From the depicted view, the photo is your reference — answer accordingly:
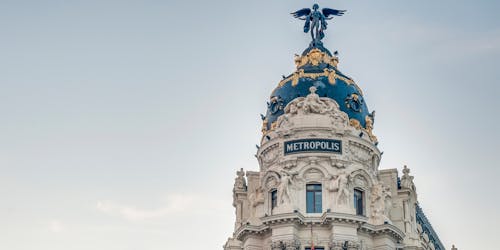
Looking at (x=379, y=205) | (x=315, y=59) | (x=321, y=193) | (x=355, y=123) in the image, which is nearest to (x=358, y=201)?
(x=379, y=205)

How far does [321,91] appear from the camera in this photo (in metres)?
61.7

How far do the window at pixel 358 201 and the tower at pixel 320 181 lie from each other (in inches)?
3.1

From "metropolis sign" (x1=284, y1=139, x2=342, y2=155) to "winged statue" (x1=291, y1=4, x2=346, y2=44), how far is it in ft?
41.3

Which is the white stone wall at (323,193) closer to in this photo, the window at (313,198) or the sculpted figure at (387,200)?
the sculpted figure at (387,200)

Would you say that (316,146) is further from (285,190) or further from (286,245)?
(286,245)

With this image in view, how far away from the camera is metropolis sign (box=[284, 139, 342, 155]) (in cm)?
5812

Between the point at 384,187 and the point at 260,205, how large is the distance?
989 cm

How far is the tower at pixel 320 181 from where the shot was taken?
5622 centimetres

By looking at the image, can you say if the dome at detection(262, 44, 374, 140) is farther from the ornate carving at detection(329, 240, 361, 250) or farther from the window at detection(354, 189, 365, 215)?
the ornate carving at detection(329, 240, 361, 250)

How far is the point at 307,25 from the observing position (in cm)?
6956

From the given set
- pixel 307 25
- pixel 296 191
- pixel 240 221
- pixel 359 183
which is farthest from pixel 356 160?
pixel 307 25

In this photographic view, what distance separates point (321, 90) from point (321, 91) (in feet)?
0.34

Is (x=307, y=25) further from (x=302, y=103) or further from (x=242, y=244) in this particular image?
(x=242, y=244)

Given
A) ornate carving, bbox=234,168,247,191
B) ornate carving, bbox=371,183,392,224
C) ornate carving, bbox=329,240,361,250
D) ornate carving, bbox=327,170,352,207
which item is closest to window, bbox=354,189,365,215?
ornate carving, bbox=371,183,392,224
